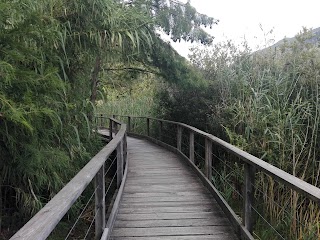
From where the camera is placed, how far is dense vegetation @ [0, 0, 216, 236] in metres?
2.70

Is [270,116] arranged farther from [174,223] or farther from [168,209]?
[174,223]

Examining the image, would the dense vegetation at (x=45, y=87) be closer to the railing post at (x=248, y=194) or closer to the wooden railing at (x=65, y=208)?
the wooden railing at (x=65, y=208)

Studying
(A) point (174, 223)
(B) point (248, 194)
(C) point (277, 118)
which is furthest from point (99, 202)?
(C) point (277, 118)

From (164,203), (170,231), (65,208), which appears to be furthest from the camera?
(164,203)

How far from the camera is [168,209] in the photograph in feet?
12.6

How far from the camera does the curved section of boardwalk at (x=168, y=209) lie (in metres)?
3.13

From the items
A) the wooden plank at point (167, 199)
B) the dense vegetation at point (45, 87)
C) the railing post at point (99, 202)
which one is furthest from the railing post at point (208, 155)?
the railing post at point (99, 202)

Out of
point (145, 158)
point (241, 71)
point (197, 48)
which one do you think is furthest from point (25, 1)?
point (197, 48)

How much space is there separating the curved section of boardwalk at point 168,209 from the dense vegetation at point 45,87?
0.94m

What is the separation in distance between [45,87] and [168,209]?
195cm

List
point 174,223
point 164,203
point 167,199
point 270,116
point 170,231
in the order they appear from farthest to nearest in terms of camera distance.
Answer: point 270,116, point 167,199, point 164,203, point 174,223, point 170,231

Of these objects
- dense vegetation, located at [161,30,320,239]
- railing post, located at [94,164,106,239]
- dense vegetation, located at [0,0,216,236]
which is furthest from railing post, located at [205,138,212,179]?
railing post, located at [94,164,106,239]

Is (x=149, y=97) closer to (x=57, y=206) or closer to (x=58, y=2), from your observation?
(x=58, y=2)

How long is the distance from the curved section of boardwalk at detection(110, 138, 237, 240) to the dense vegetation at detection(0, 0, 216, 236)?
94 cm
